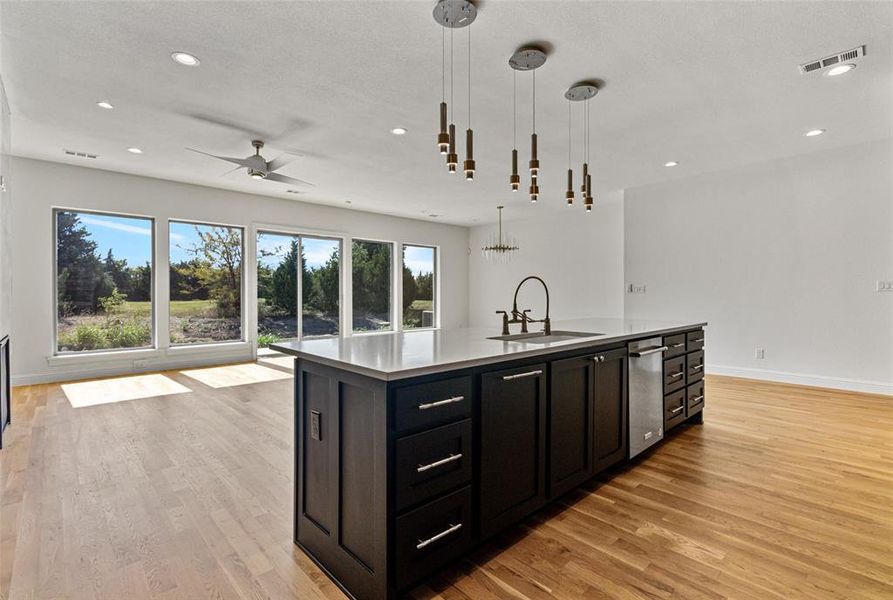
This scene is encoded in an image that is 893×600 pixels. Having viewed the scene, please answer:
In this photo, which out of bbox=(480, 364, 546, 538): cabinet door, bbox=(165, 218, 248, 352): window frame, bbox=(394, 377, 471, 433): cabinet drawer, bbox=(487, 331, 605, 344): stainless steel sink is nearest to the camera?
bbox=(394, 377, 471, 433): cabinet drawer

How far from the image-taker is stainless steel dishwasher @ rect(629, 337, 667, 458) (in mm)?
2736

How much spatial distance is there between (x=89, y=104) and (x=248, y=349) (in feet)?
13.8

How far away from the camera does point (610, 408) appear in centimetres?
254

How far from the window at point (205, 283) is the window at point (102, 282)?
332 mm

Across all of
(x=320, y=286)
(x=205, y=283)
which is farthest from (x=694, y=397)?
(x=205, y=283)

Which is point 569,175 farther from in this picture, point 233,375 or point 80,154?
point 80,154

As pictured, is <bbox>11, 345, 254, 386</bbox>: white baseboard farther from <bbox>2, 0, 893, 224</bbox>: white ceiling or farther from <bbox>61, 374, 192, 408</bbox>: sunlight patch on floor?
<bbox>2, 0, 893, 224</bbox>: white ceiling

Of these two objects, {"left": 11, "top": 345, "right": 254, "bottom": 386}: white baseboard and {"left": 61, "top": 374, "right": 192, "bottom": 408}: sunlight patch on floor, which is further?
{"left": 11, "top": 345, "right": 254, "bottom": 386}: white baseboard

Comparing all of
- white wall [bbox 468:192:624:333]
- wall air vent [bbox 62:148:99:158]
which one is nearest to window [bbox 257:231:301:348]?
wall air vent [bbox 62:148:99:158]

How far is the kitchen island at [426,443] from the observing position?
1525 millimetres

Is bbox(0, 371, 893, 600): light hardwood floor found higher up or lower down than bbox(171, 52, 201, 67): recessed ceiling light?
lower down

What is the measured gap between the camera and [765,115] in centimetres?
388

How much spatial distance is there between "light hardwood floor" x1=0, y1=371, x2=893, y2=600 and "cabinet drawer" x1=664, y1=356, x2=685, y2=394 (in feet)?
1.42

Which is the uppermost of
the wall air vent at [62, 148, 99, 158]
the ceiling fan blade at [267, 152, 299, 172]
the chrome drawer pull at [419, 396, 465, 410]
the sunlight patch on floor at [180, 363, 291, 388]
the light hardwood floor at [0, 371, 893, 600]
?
the wall air vent at [62, 148, 99, 158]
